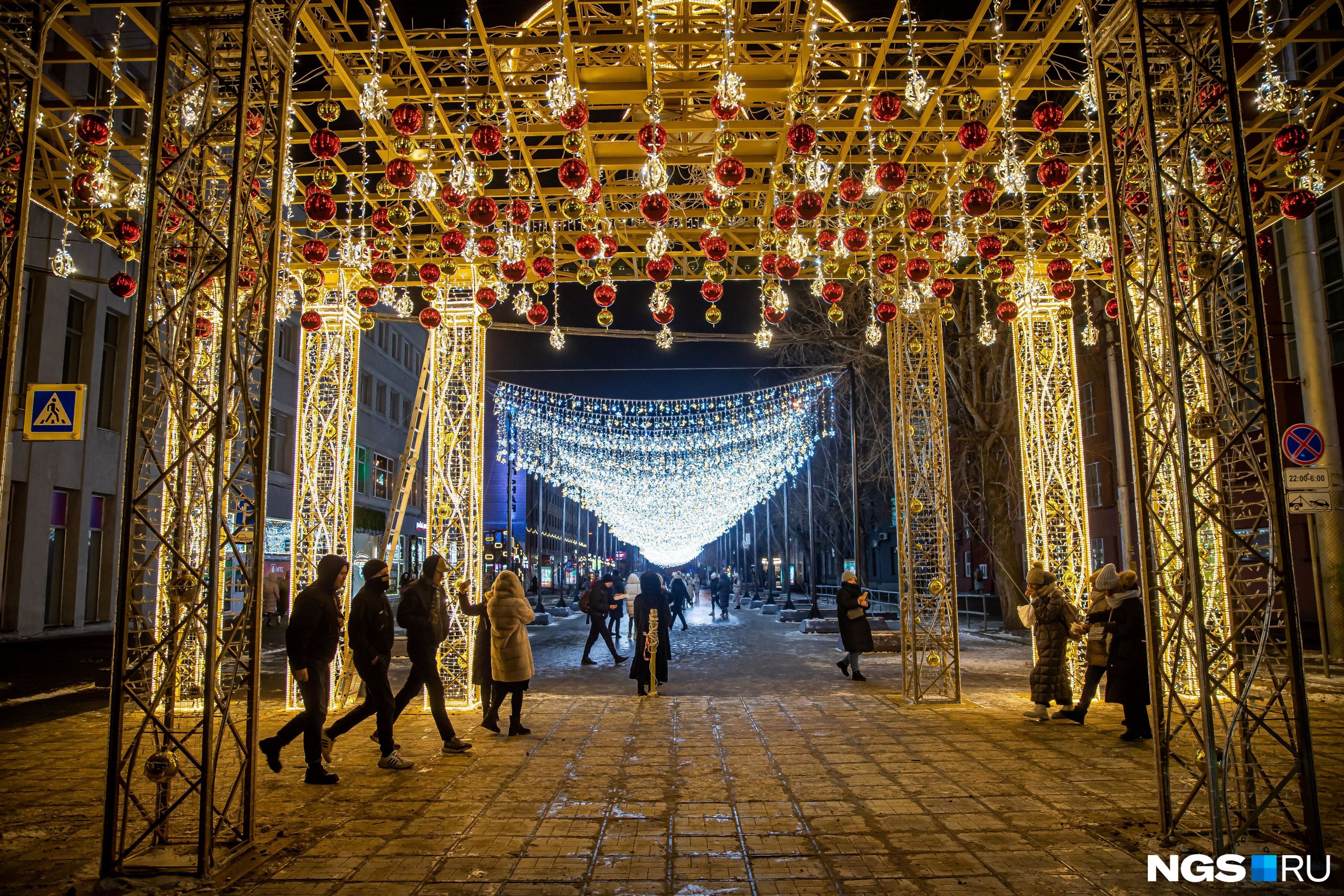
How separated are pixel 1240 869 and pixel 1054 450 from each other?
7.08 meters

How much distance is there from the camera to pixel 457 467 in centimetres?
1122

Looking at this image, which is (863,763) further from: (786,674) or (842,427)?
(842,427)

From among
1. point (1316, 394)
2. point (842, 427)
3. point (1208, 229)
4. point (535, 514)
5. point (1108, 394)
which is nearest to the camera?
point (1208, 229)

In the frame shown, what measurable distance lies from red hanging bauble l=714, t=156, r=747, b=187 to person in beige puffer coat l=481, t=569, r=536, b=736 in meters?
4.55

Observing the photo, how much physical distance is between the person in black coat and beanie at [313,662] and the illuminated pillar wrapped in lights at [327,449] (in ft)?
13.1

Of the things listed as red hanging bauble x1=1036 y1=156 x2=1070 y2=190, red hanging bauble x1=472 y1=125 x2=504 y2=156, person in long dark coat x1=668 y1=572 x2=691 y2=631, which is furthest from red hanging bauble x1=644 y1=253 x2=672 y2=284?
person in long dark coat x1=668 y1=572 x2=691 y2=631

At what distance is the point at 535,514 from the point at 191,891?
64108mm

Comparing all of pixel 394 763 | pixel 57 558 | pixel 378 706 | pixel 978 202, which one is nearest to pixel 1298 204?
pixel 978 202

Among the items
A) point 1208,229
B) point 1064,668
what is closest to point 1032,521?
point 1064,668

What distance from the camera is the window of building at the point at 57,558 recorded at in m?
21.1

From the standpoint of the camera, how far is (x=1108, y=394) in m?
28.7

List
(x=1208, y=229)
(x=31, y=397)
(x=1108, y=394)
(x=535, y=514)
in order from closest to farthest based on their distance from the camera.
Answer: (x=1208, y=229), (x=31, y=397), (x=1108, y=394), (x=535, y=514)

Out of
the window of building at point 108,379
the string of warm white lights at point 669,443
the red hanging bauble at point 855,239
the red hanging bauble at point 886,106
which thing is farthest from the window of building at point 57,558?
the red hanging bauble at point 886,106

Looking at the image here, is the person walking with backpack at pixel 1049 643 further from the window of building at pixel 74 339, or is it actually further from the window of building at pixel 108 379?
the window of building at pixel 108 379
